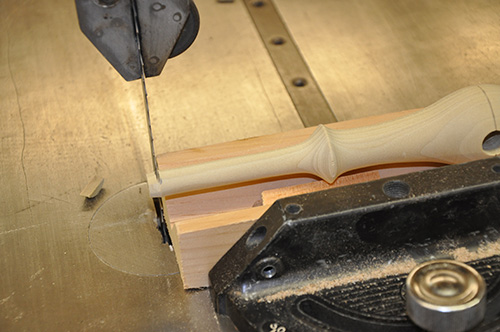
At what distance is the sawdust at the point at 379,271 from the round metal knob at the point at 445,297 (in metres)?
0.12

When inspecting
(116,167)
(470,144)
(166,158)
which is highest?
(470,144)

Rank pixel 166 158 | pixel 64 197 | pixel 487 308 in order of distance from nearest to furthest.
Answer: pixel 487 308 → pixel 166 158 → pixel 64 197

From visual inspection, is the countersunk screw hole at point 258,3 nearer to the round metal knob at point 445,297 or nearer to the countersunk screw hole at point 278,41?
the countersunk screw hole at point 278,41

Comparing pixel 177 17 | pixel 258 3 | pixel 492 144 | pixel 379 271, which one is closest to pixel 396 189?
pixel 379 271

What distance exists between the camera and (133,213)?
1277 millimetres

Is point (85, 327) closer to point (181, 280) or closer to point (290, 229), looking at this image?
point (181, 280)

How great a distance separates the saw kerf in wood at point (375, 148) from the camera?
112 centimetres

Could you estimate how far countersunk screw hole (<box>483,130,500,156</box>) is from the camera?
117 cm

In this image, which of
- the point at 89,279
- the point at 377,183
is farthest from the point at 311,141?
the point at 89,279

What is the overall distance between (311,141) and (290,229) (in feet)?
0.64

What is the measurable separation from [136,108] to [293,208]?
644 mm

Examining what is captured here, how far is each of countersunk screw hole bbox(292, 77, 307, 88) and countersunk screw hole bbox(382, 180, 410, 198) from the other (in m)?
0.59

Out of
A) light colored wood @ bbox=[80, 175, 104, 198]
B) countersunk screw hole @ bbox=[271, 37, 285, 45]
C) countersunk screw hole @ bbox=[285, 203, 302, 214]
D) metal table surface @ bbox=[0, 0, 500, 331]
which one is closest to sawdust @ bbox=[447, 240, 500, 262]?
countersunk screw hole @ bbox=[285, 203, 302, 214]

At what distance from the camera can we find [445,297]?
0.87m
